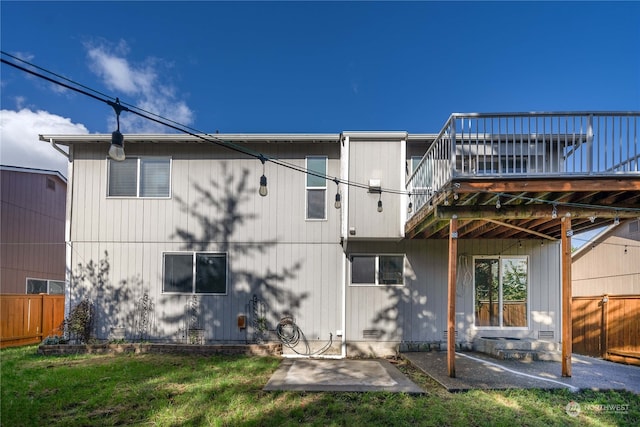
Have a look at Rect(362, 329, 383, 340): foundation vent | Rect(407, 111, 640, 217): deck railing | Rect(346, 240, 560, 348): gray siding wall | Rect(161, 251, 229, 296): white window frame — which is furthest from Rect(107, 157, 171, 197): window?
Rect(407, 111, 640, 217): deck railing

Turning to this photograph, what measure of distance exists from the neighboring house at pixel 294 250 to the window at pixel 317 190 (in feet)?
0.07

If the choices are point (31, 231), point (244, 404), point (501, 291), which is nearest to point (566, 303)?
point (501, 291)

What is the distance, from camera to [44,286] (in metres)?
11.6

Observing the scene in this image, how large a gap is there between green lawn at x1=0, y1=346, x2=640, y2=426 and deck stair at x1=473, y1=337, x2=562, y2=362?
→ 74.7 inches

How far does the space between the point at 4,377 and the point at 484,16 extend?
1312 cm

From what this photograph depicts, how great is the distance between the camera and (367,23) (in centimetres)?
993

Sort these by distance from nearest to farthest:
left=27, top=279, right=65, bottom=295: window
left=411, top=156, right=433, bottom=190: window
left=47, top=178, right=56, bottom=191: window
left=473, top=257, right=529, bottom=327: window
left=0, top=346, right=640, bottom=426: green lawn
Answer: left=0, top=346, right=640, bottom=426: green lawn < left=411, top=156, right=433, bottom=190: window < left=473, top=257, right=529, bottom=327: window < left=27, top=279, right=65, bottom=295: window < left=47, top=178, right=56, bottom=191: window

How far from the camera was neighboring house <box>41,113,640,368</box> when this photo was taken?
7.40m

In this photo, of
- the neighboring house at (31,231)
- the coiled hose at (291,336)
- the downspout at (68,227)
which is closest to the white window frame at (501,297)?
the coiled hose at (291,336)

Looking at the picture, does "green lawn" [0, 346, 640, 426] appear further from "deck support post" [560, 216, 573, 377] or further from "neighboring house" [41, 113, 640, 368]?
"neighboring house" [41, 113, 640, 368]

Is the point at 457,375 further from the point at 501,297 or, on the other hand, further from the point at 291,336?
the point at 291,336

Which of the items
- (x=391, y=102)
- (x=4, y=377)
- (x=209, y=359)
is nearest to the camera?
(x=4, y=377)

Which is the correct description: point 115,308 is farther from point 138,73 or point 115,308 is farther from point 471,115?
point 471,115

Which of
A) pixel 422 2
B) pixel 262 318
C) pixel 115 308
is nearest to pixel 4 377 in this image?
pixel 115 308
